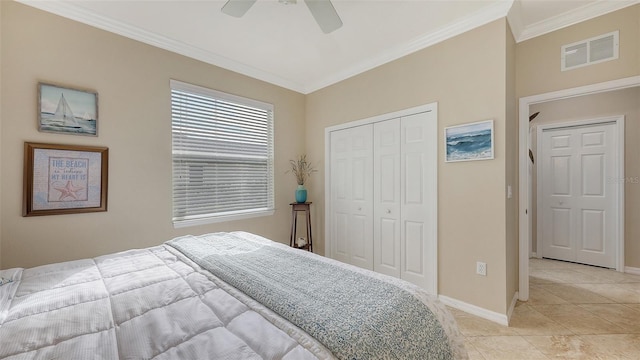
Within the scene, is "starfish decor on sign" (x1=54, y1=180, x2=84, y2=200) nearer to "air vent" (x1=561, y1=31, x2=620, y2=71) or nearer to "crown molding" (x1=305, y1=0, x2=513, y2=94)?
"crown molding" (x1=305, y1=0, x2=513, y2=94)

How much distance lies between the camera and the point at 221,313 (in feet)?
3.22

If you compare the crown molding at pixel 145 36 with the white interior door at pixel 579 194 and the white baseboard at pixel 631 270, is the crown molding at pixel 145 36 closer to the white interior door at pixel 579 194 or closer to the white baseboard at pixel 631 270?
the white interior door at pixel 579 194

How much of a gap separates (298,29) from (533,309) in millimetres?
3460

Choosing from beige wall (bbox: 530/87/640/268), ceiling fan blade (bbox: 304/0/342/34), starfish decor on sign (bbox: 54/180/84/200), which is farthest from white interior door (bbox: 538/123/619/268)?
starfish decor on sign (bbox: 54/180/84/200)

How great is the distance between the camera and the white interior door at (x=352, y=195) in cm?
316

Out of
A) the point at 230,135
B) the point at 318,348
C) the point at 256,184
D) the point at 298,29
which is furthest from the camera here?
the point at 256,184

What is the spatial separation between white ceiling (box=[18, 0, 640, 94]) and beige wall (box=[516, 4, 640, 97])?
0.24ft

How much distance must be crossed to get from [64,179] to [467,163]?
3.44m

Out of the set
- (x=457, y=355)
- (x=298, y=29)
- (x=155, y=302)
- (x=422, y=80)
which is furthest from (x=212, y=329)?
(x=422, y=80)

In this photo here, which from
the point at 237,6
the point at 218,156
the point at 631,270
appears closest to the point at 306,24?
the point at 237,6

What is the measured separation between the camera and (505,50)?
84.4 inches

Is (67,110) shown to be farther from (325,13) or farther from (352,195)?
(352,195)

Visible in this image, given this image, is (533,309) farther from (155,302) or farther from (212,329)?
(155,302)

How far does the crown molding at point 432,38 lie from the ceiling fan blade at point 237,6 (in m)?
1.70
